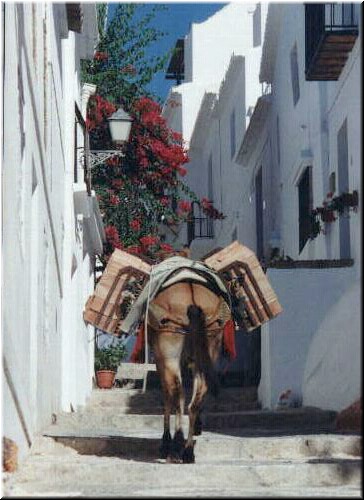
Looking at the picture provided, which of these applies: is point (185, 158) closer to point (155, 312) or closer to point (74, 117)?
point (74, 117)

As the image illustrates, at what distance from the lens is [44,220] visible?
1361 centimetres

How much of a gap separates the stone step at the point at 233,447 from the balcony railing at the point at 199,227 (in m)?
24.0

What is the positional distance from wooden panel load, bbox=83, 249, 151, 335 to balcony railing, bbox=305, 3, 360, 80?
685 cm

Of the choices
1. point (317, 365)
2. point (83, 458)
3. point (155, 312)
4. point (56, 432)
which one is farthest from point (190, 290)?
point (317, 365)

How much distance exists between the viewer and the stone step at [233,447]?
12.0 metres

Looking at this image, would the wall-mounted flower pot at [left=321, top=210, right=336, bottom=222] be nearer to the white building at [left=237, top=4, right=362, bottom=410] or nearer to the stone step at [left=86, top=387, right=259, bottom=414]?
the white building at [left=237, top=4, right=362, bottom=410]

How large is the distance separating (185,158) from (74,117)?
890 cm

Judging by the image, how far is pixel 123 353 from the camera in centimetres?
2512

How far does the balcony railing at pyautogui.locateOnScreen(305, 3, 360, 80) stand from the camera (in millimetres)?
18141

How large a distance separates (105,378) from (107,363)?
0.95 metres

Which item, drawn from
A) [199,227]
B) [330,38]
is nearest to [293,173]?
[330,38]

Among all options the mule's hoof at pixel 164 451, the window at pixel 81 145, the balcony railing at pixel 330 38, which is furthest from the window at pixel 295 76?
the mule's hoof at pixel 164 451

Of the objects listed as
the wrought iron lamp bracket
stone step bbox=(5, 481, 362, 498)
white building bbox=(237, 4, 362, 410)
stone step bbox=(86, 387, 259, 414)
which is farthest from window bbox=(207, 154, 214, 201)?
stone step bbox=(5, 481, 362, 498)

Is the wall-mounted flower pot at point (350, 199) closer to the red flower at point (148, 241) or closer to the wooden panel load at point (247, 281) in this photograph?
the wooden panel load at point (247, 281)
